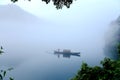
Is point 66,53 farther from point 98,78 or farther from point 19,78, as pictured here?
Answer: point 98,78

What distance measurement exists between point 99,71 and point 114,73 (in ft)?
3.37

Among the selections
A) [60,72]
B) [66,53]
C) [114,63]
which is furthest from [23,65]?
[114,63]

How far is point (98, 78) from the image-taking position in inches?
621

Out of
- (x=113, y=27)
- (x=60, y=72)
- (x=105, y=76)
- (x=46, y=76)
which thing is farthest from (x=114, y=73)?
(x=113, y=27)

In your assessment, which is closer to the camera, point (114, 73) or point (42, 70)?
point (114, 73)

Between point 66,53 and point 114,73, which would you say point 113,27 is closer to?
point 66,53

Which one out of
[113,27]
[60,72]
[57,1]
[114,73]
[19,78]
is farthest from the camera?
[113,27]

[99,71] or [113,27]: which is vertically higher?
[113,27]

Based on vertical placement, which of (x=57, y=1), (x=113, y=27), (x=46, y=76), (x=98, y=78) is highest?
(x=113, y=27)

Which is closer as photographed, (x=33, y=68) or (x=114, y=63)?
(x=114, y=63)

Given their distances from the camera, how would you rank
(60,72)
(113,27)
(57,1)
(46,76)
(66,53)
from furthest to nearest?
(66,53)
(113,27)
(60,72)
(46,76)
(57,1)

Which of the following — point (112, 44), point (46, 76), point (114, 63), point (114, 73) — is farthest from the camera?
point (112, 44)

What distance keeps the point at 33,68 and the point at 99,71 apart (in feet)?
401

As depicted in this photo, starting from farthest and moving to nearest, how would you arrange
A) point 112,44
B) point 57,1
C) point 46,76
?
1. point 112,44
2. point 46,76
3. point 57,1
